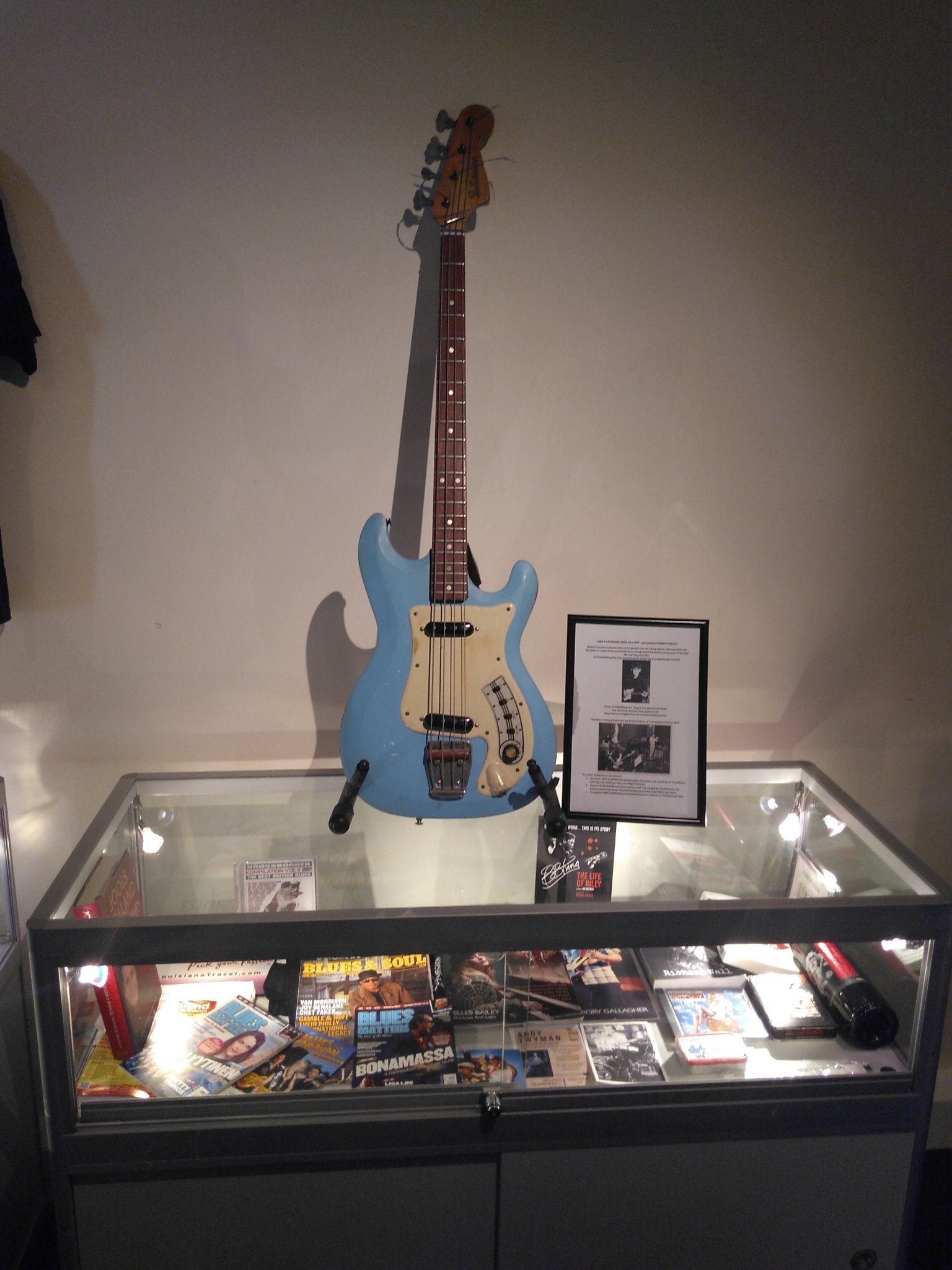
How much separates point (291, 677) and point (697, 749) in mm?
739

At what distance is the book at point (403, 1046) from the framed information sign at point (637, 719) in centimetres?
37

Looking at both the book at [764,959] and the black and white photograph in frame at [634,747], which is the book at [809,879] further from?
the black and white photograph in frame at [634,747]

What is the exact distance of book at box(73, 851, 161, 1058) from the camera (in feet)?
3.62

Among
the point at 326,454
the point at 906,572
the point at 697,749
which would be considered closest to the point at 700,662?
the point at 697,749

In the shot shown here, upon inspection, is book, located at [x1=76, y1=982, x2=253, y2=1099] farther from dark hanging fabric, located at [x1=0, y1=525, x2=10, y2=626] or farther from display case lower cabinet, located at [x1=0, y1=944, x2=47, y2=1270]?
dark hanging fabric, located at [x1=0, y1=525, x2=10, y2=626]

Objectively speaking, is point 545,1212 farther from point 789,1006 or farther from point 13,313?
point 13,313

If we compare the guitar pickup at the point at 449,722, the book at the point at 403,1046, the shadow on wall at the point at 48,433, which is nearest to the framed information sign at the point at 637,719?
the guitar pickup at the point at 449,722

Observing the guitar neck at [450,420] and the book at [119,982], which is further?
the guitar neck at [450,420]

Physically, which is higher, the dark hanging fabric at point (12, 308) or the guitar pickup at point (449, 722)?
the dark hanging fabric at point (12, 308)

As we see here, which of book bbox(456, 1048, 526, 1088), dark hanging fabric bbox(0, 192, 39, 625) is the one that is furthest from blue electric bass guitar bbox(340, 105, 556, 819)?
dark hanging fabric bbox(0, 192, 39, 625)

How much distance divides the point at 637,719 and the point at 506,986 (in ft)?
1.45

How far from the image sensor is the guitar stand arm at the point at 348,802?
1.26 metres

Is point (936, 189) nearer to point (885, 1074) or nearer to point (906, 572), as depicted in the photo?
point (906, 572)

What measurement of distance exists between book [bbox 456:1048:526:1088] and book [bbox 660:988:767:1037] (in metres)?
0.25
